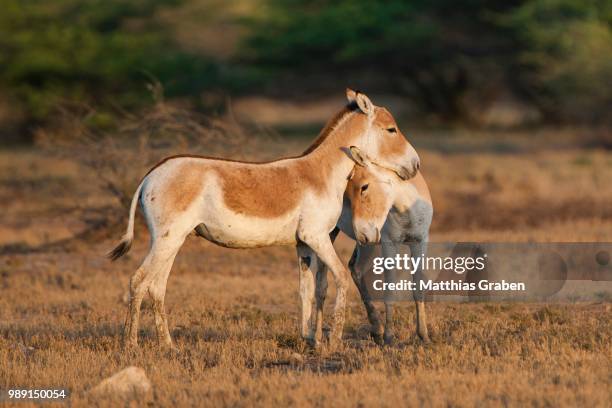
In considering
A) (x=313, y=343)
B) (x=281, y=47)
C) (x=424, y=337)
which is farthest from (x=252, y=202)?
(x=281, y=47)

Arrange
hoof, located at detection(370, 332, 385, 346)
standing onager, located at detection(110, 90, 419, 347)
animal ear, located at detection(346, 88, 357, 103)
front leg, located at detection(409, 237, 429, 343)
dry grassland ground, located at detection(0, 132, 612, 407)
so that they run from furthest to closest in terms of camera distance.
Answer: front leg, located at detection(409, 237, 429, 343) → hoof, located at detection(370, 332, 385, 346) → animal ear, located at detection(346, 88, 357, 103) → standing onager, located at detection(110, 90, 419, 347) → dry grassland ground, located at detection(0, 132, 612, 407)

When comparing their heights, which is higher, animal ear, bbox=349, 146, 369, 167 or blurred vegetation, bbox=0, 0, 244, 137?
blurred vegetation, bbox=0, 0, 244, 137

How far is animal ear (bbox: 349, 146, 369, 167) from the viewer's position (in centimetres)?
945

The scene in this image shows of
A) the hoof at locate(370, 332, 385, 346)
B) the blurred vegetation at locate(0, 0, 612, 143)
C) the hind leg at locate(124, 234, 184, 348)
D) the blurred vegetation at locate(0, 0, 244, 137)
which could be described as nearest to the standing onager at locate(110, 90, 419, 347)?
the hind leg at locate(124, 234, 184, 348)

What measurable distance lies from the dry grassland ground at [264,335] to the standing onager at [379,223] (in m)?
0.28

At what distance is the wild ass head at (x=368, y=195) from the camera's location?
9.49 metres

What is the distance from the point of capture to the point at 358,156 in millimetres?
9484

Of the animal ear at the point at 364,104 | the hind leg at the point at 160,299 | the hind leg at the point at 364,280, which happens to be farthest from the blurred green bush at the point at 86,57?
the hind leg at the point at 160,299

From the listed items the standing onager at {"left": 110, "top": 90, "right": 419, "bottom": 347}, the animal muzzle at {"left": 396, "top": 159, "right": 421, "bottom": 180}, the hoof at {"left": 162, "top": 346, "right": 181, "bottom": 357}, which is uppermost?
the animal muzzle at {"left": 396, "top": 159, "right": 421, "bottom": 180}

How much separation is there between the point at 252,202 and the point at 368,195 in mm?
1165

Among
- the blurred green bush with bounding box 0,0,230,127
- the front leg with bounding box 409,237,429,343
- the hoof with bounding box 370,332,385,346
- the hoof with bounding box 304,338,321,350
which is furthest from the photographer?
the blurred green bush with bounding box 0,0,230,127

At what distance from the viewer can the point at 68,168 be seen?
82.3ft

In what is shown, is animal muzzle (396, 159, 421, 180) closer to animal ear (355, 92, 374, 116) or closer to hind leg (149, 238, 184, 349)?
animal ear (355, 92, 374, 116)

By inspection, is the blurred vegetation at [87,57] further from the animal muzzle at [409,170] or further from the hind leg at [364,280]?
the animal muzzle at [409,170]
